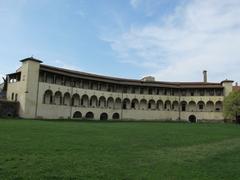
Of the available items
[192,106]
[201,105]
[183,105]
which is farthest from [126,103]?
[201,105]

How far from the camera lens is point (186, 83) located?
76688 mm

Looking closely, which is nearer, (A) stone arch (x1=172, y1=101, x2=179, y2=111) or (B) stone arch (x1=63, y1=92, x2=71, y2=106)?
(B) stone arch (x1=63, y1=92, x2=71, y2=106)

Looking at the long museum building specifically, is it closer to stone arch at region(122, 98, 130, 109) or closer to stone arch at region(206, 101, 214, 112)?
stone arch at region(206, 101, 214, 112)

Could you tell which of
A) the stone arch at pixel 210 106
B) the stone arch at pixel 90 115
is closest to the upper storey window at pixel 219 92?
the stone arch at pixel 210 106

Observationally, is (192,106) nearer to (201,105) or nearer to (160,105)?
A: (201,105)

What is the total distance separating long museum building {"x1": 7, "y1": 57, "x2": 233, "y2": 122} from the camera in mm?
52781

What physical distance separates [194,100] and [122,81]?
20399mm

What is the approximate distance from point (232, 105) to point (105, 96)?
28898 millimetres

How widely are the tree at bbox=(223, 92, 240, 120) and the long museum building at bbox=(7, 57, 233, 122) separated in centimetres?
1067

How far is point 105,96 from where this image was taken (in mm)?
69000

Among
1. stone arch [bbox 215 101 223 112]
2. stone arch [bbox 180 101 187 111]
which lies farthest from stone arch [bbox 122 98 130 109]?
stone arch [bbox 215 101 223 112]

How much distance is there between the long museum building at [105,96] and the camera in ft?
173

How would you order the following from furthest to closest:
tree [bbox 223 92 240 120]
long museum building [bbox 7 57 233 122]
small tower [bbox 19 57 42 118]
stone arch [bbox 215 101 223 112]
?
stone arch [bbox 215 101 223 112], tree [bbox 223 92 240 120], long museum building [bbox 7 57 233 122], small tower [bbox 19 57 42 118]

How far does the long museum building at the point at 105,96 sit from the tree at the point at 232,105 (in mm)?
10675
